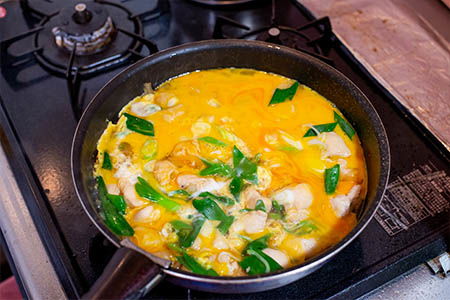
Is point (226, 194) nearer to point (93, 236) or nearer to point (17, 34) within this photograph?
point (93, 236)

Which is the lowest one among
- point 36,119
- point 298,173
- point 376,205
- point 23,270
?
point 23,270

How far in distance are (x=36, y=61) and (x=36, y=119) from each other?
252 millimetres

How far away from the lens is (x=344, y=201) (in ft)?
3.97

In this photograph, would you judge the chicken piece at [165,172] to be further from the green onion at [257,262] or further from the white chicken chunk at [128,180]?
the green onion at [257,262]

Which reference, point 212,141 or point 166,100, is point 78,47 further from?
point 212,141

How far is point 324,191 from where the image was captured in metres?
1.25

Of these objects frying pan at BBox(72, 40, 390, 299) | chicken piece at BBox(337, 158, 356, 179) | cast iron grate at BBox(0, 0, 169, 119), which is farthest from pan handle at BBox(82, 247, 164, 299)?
cast iron grate at BBox(0, 0, 169, 119)

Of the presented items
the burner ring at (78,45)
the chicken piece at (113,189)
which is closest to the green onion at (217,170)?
the chicken piece at (113,189)

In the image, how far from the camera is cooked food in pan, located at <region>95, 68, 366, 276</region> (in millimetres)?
1163

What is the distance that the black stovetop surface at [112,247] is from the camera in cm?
120

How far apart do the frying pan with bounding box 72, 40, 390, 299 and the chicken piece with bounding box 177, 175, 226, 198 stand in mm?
220

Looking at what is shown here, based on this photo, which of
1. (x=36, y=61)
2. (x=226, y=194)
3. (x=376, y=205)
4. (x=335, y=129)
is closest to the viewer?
(x=376, y=205)

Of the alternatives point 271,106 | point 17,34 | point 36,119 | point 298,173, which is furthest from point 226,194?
point 17,34

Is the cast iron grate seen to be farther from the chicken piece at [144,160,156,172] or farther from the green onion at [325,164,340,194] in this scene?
the green onion at [325,164,340,194]
